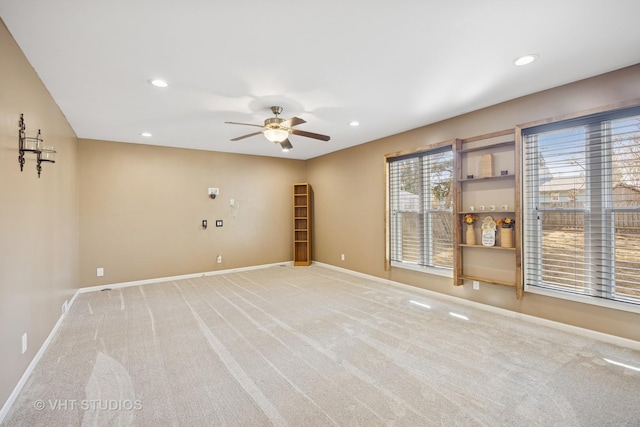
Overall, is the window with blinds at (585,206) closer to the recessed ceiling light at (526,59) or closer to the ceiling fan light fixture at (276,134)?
the recessed ceiling light at (526,59)

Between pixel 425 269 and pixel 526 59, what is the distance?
2.90 meters

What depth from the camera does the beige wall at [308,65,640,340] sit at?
110 inches

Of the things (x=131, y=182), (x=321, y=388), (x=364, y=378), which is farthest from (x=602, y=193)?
(x=131, y=182)

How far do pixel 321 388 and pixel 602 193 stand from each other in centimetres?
319

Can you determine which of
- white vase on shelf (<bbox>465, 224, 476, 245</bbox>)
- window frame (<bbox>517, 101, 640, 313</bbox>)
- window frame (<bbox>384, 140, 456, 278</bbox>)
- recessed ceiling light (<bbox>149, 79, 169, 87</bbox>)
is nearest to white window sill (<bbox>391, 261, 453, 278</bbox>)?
window frame (<bbox>384, 140, 456, 278</bbox>)

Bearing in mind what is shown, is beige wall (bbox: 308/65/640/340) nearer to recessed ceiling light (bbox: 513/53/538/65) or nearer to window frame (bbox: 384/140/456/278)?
window frame (bbox: 384/140/456/278)

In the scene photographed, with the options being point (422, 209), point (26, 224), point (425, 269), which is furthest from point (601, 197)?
point (26, 224)

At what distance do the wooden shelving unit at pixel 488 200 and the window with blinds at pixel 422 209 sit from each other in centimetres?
24

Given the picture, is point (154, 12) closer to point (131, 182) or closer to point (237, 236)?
point (131, 182)

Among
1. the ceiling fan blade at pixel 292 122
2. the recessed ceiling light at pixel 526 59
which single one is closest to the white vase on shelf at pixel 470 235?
the recessed ceiling light at pixel 526 59

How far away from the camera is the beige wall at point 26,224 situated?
197 centimetres

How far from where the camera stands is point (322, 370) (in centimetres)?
237

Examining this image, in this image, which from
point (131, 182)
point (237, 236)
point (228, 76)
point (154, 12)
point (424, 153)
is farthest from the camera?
point (237, 236)

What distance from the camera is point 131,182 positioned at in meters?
5.17
